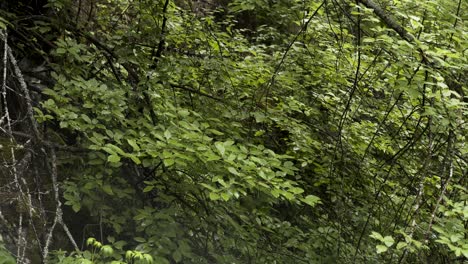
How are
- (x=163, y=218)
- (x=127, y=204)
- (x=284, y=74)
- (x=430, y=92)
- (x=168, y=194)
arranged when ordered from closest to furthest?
(x=430, y=92), (x=163, y=218), (x=168, y=194), (x=127, y=204), (x=284, y=74)

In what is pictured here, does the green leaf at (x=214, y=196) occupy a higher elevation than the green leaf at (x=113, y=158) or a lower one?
lower

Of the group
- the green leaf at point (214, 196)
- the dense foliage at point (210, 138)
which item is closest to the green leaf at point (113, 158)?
the dense foliage at point (210, 138)

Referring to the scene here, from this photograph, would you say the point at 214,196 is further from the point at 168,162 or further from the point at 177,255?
the point at 177,255

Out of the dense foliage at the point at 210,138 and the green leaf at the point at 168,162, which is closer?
the green leaf at the point at 168,162

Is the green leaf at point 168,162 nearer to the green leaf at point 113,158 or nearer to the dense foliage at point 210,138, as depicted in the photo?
the dense foliage at point 210,138

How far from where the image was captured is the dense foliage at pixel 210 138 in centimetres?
236

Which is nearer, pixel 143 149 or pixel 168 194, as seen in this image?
pixel 143 149

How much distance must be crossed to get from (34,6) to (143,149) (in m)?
1.68

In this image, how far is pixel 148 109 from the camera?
2.87m


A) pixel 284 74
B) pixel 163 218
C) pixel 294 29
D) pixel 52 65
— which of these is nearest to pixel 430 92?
pixel 284 74

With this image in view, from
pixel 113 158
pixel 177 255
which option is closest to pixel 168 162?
pixel 113 158

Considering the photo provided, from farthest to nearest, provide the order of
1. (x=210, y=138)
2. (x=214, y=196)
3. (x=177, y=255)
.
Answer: (x=177, y=255) → (x=210, y=138) → (x=214, y=196)

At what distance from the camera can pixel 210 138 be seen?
2361mm

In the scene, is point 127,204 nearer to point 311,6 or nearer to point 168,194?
point 168,194
